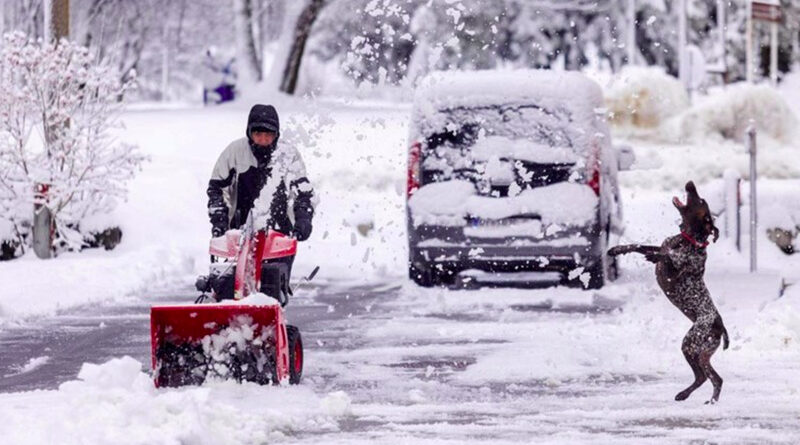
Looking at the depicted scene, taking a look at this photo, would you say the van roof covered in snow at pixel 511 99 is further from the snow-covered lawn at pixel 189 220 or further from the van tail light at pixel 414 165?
the snow-covered lawn at pixel 189 220

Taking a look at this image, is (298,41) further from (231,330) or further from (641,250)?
(641,250)

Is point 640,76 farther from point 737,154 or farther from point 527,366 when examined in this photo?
point 527,366

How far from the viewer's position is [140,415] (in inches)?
340

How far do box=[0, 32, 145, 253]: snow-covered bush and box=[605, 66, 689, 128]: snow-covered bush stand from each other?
30237 millimetres

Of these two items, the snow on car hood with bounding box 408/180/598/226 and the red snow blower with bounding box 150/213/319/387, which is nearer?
the red snow blower with bounding box 150/213/319/387

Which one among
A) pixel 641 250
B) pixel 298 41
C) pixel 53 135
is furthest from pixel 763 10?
pixel 641 250

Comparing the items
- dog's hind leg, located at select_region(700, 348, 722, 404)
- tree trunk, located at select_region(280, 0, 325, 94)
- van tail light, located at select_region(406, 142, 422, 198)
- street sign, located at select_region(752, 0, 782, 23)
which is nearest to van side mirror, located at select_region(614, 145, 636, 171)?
van tail light, located at select_region(406, 142, 422, 198)

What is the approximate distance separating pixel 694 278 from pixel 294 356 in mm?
2477

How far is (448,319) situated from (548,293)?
2572mm

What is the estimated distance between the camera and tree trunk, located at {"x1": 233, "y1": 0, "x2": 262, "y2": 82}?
48.8 meters

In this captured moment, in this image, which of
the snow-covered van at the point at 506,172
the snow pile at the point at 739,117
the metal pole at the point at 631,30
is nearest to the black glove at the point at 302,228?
the snow-covered van at the point at 506,172

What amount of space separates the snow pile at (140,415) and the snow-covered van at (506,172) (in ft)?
24.6

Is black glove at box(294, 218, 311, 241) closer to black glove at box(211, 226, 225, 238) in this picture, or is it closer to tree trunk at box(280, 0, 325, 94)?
black glove at box(211, 226, 225, 238)

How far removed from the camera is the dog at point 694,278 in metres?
10.4
